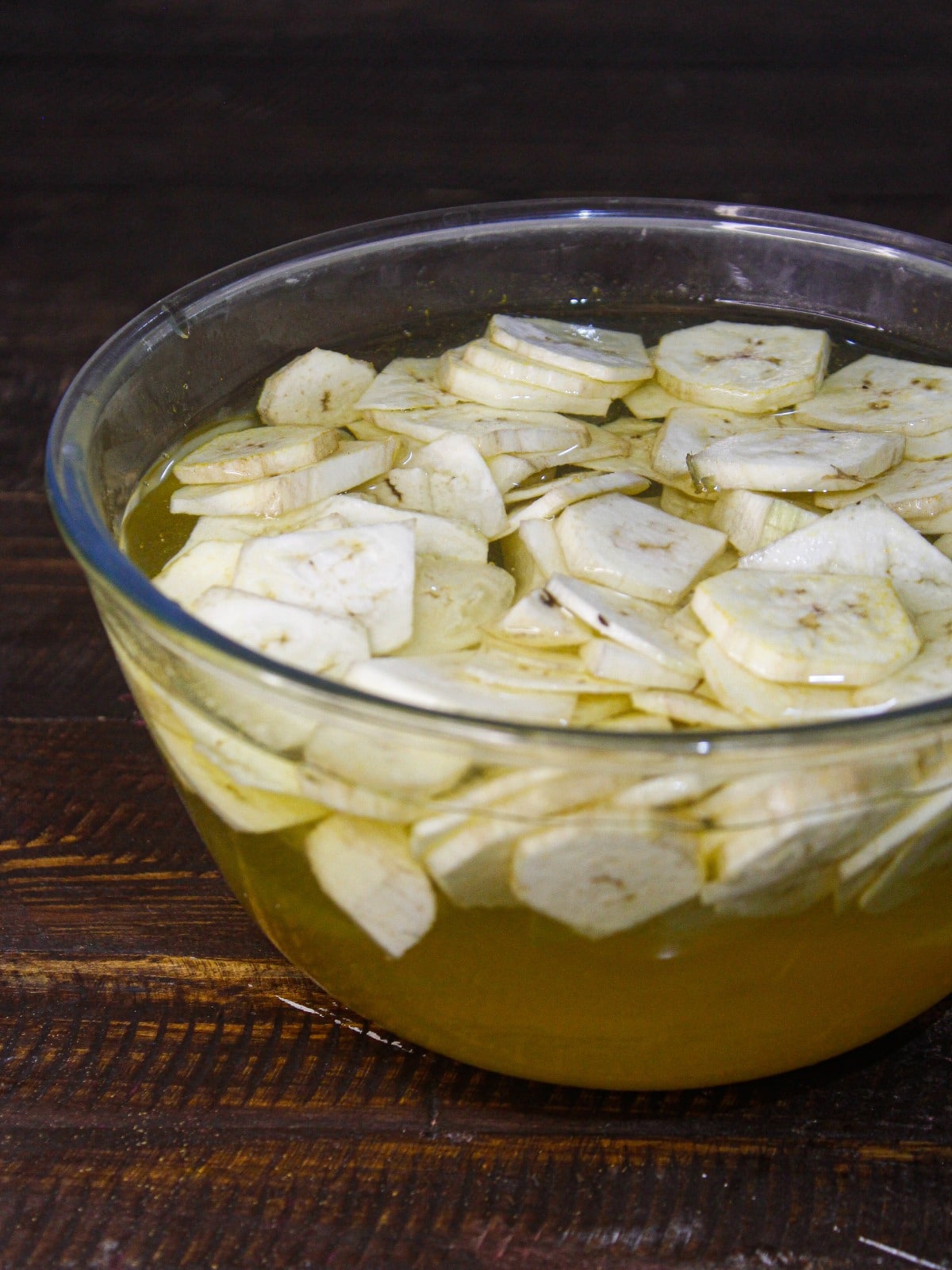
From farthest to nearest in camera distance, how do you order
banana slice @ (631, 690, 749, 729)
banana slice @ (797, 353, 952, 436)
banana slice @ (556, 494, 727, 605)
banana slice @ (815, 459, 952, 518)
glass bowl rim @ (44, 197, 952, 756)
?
banana slice @ (797, 353, 952, 436)
banana slice @ (815, 459, 952, 518)
banana slice @ (556, 494, 727, 605)
banana slice @ (631, 690, 749, 729)
glass bowl rim @ (44, 197, 952, 756)

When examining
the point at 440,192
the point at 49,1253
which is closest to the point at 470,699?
the point at 49,1253

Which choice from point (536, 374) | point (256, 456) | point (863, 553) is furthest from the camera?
point (536, 374)

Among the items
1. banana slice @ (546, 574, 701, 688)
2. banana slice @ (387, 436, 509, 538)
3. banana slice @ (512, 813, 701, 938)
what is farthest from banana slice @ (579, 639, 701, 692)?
banana slice @ (387, 436, 509, 538)

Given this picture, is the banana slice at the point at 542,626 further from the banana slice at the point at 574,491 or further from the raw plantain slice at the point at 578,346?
the raw plantain slice at the point at 578,346

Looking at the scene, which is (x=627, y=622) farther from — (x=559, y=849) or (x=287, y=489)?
(x=287, y=489)

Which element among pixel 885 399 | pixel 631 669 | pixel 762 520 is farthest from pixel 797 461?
pixel 631 669

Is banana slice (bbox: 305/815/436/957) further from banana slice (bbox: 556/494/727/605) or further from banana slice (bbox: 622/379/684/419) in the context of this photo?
banana slice (bbox: 622/379/684/419)

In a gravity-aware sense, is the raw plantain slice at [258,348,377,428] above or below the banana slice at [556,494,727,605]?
below
